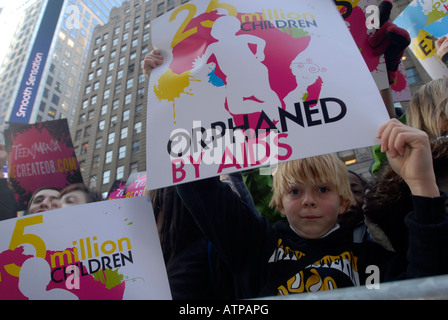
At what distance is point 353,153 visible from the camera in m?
13.4

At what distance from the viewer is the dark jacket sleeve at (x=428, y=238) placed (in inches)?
48.3

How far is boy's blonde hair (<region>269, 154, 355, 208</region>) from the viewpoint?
1770 mm

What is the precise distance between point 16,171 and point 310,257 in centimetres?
254

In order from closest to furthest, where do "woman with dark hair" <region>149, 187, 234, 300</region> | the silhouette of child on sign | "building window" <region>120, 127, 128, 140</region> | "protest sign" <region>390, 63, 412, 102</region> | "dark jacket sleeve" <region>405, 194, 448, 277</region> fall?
"dark jacket sleeve" <region>405, 194, 448, 277</region>, the silhouette of child on sign, "woman with dark hair" <region>149, 187, 234, 300</region>, "protest sign" <region>390, 63, 412, 102</region>, "building window" <region>120, 127, 128, 140</region>

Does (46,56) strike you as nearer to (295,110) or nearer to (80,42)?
(295,110)

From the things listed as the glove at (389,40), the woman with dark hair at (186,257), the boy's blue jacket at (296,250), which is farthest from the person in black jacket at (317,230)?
the glove at (389,40)

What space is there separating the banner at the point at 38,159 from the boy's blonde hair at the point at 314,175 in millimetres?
1899

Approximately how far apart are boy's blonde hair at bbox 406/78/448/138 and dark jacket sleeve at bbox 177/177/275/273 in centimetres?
112

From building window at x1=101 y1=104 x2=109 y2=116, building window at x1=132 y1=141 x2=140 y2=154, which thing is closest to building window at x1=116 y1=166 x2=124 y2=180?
building window at x1=132 y1=141 x2=140 y2=154

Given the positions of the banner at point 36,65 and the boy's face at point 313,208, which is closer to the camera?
the boy's face at point 313,208

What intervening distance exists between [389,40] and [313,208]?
4.20 feet

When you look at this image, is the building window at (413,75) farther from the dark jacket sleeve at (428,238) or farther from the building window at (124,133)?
the building window at (124,133)

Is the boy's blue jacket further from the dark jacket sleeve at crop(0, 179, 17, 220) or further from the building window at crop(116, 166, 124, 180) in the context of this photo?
the building window at crop(116, 166, 124, 180)

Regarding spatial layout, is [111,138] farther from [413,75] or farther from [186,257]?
[186,257]
